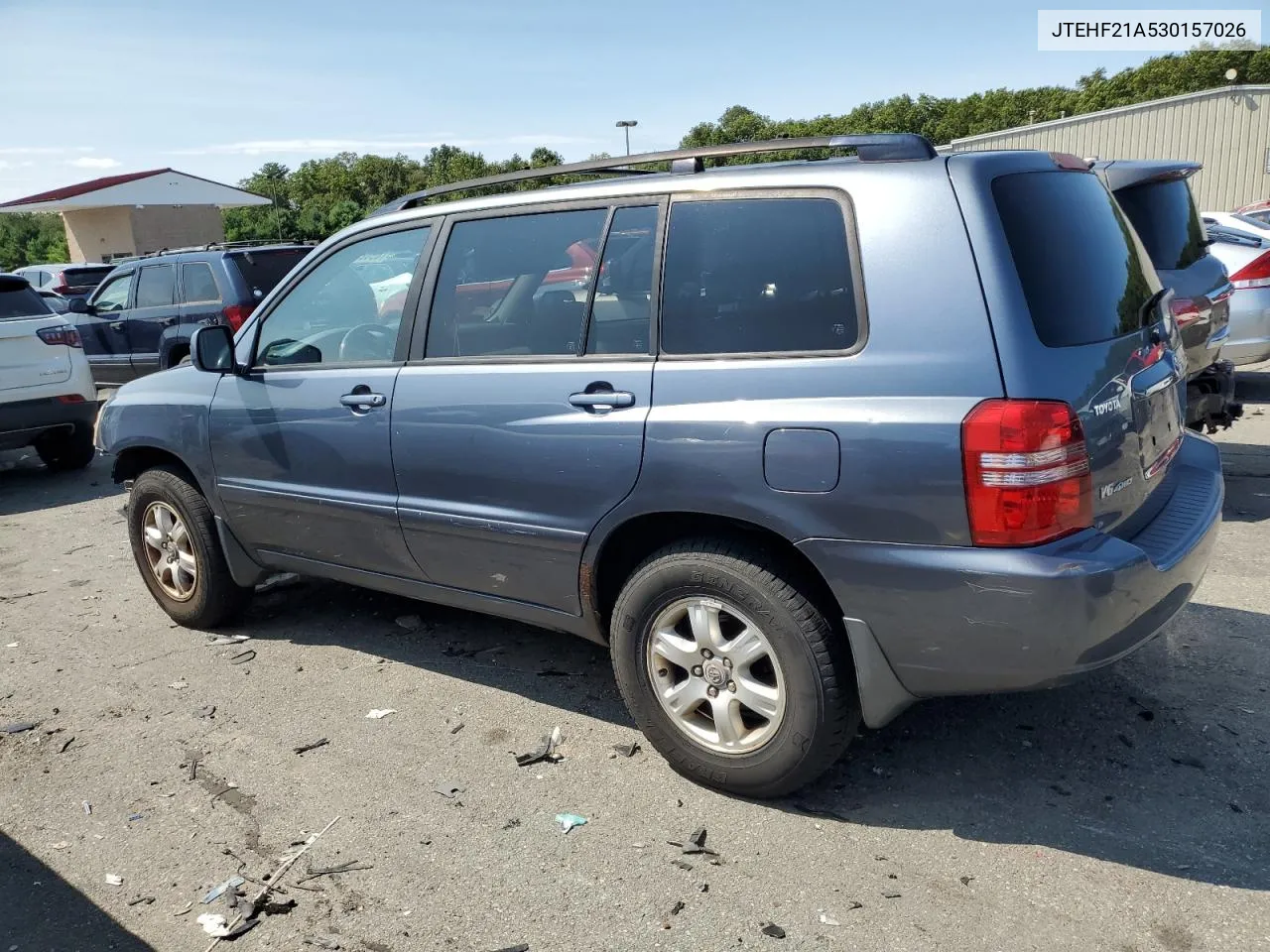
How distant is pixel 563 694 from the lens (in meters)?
4.25

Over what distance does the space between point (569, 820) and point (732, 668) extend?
2.34 feet

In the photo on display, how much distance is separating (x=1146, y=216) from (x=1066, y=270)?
408 cm

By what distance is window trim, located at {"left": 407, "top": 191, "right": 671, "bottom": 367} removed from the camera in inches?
134

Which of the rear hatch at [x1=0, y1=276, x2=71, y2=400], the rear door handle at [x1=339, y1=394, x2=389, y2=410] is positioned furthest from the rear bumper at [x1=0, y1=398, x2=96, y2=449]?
the rear door handle at [x1=339, y1=394, x2=389, y2=410]

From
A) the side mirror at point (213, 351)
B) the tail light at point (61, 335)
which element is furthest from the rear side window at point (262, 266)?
the side mirror at point (213, 351)

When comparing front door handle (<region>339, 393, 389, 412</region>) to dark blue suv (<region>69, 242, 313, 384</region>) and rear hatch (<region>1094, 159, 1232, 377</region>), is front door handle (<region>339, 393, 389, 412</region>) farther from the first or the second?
dark blue suv (<region>69, 242, 313, 384</region>)

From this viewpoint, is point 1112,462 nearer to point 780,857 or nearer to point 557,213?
point 780,857

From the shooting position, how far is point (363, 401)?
4.08 meters

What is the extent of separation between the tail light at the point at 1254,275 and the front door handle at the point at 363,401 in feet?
25.0

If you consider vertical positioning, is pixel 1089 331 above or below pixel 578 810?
above

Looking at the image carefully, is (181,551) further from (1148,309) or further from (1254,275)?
(1254,275)

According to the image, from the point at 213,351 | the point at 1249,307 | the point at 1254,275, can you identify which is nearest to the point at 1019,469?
the point at 213,351

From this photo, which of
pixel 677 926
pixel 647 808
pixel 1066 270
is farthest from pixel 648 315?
pixel 677 926

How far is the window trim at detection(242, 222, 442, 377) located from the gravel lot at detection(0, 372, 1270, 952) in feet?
4.40
